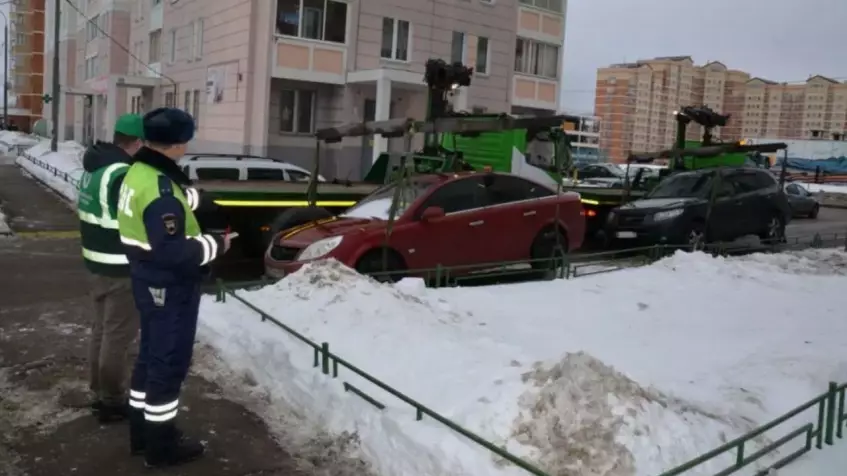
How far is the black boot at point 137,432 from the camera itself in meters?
4.68

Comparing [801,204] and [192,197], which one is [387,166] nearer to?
[192,197]

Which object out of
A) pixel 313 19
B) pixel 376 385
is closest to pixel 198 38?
pixel 313 19

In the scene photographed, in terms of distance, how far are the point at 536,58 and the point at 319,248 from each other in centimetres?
2530

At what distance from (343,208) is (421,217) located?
10.0 ft

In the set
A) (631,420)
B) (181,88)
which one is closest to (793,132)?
(181,88)

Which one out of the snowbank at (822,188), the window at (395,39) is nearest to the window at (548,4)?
the window at (395,39)

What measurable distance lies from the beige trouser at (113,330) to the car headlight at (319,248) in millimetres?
3773

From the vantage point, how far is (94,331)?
5289 millimetres

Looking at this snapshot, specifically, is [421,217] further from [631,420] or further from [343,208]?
[631,420]

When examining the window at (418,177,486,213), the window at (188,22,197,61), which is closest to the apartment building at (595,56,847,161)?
the window at (188,22,197,61)

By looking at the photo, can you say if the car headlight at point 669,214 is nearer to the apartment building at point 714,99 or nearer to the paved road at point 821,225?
the paved road at point 821,225

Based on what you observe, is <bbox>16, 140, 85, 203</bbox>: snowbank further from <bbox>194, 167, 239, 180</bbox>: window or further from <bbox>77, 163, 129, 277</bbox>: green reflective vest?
<bbox>77, 163, 129, 277</bbox>: green reflective vest

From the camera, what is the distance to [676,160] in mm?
16578

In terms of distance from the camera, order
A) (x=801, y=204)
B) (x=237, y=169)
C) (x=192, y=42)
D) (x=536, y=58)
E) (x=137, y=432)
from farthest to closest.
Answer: (x=536, y=58), (x=192, y=42), (x=801, y=204), (x=237, y=169), (x=137, y=432)
